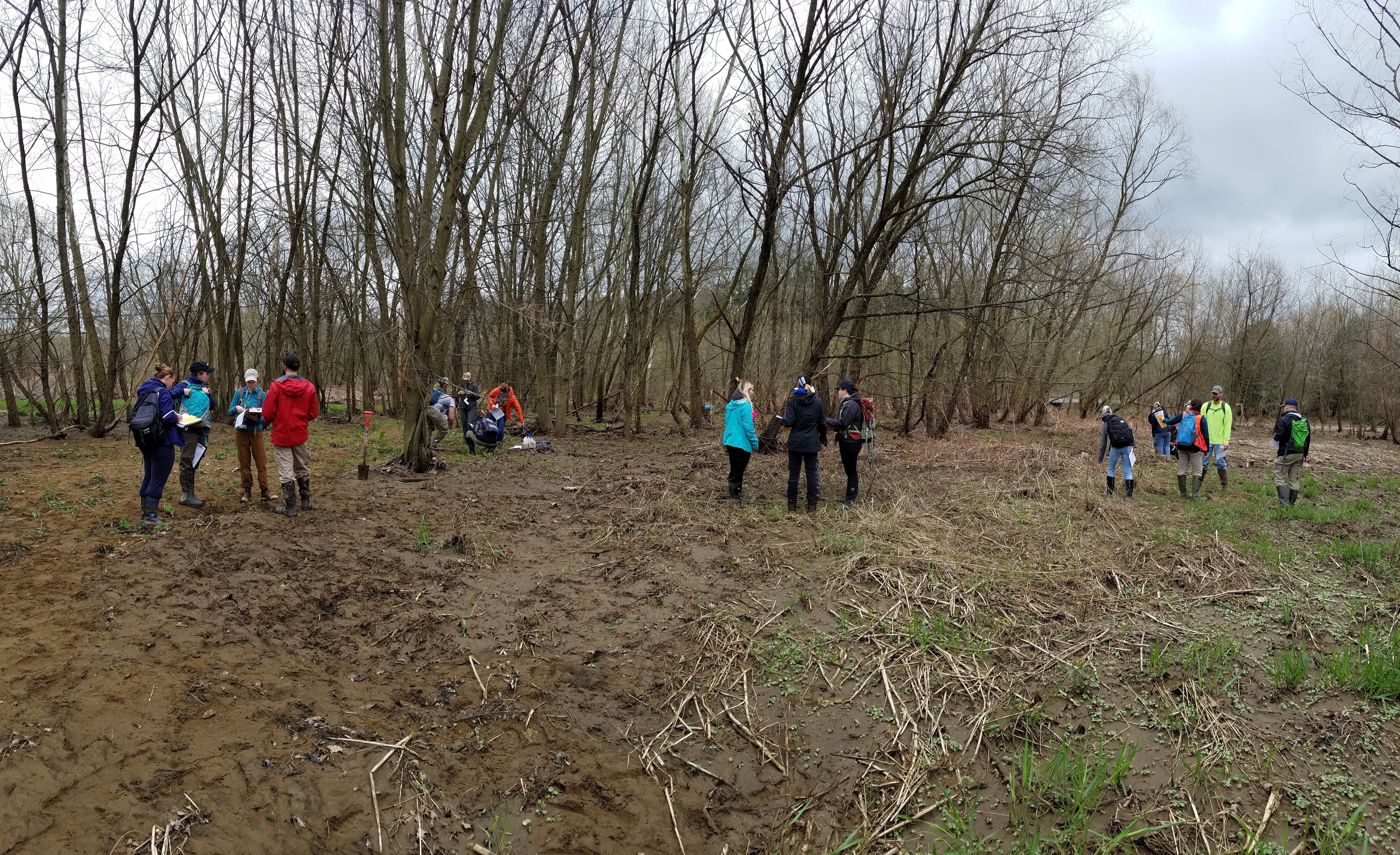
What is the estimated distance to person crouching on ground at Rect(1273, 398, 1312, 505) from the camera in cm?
984

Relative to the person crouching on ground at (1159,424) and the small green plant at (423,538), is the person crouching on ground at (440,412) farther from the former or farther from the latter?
the person crouching on ground at (1159,424)

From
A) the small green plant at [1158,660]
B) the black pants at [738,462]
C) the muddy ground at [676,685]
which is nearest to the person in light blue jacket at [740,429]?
the black pants at [738,462]

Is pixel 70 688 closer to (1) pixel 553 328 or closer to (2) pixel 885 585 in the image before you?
(2) pixel 885 585

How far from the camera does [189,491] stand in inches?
312

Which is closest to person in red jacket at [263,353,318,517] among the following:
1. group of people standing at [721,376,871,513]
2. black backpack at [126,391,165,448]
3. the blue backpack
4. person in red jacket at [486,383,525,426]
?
black backpack at [126,391,165,448]

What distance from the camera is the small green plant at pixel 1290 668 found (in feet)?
14.5

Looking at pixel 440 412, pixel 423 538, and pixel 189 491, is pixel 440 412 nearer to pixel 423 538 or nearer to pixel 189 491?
pixel 189 491

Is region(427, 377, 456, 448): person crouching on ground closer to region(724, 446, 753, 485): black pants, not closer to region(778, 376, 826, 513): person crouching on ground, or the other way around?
region(724, 446, 753, 485): black pants

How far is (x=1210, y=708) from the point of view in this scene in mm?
4227

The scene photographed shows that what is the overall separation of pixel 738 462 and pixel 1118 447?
19.2 feet

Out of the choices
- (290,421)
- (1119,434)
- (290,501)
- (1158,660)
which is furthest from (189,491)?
(1119,434)

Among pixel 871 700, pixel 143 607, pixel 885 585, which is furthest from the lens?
pixel 885 585

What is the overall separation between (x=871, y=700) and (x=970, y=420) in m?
22.4

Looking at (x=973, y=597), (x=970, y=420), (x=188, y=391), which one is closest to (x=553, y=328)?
(x=188, y=391)
